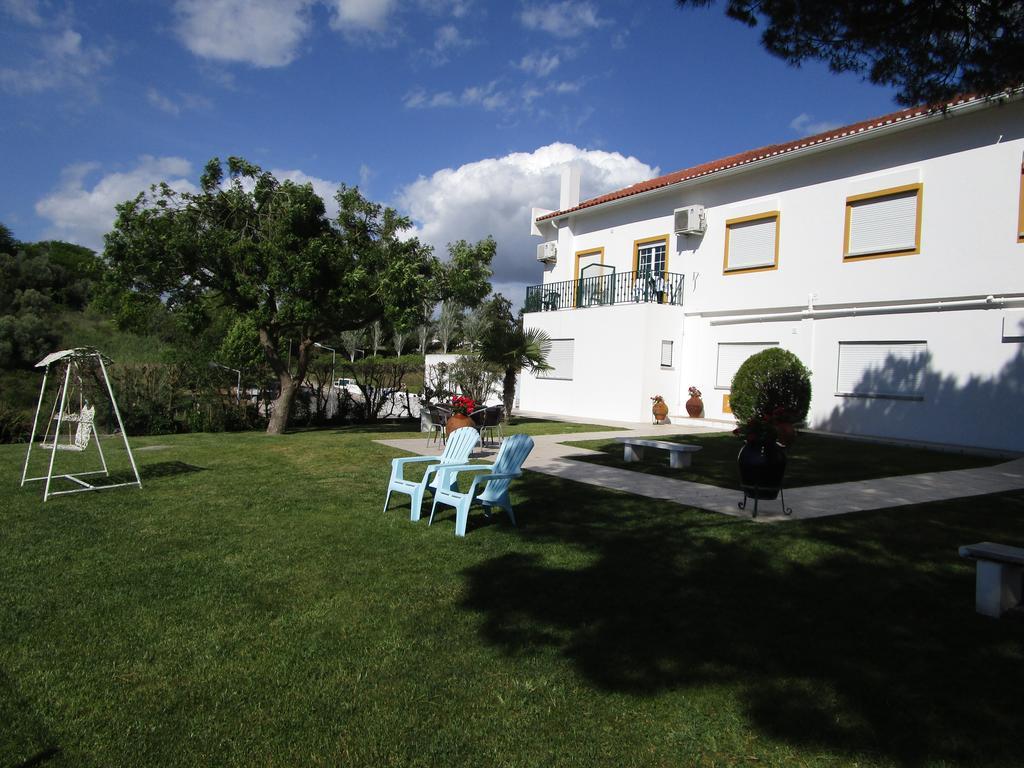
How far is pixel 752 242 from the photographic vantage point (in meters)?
17.3

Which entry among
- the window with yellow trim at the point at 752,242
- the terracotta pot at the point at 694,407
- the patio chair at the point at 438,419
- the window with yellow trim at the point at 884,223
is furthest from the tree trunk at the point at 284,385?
Answer: the window with yellow trim at the point at 884,223

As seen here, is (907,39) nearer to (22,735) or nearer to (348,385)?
(22,735)

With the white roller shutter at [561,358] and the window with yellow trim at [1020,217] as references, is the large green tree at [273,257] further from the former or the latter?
the window with yellow trim at [1020,217]

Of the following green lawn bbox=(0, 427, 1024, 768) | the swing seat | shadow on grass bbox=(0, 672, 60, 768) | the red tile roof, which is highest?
the red tile roof

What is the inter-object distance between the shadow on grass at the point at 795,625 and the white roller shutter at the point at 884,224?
32.1ft

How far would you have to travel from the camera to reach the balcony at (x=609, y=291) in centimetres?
1883

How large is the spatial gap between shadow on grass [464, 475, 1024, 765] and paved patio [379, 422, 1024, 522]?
85cm

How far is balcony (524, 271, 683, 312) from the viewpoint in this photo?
18.8 m

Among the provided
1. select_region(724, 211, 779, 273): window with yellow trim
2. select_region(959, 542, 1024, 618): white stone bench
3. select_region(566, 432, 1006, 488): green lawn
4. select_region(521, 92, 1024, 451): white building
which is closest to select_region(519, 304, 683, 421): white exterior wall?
select_region(521, 92, 1024, 451): white building

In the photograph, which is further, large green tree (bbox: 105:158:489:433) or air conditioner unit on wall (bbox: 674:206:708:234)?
air conditioner unit on wall (bbox: 674:206:708:234)

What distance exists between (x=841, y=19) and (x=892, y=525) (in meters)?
4.73

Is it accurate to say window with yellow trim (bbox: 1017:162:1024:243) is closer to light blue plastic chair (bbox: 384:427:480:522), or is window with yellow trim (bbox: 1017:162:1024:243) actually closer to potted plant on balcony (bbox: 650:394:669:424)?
potted plant on balcony (bbox: 650:394:669:424)

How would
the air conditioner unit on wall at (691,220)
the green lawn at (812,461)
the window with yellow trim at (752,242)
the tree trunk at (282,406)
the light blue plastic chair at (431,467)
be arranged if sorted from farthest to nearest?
1. the air conditioner unit on wall at (691,220)
2. the window with yellow trim at (752,242)
3. the tree trunk at (282,406)
4. the green lawn at (812,461)
5. the light blue plastic chair at (431,467)

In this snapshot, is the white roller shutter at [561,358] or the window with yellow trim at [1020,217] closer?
the window with yellow trim at [1020,217]
